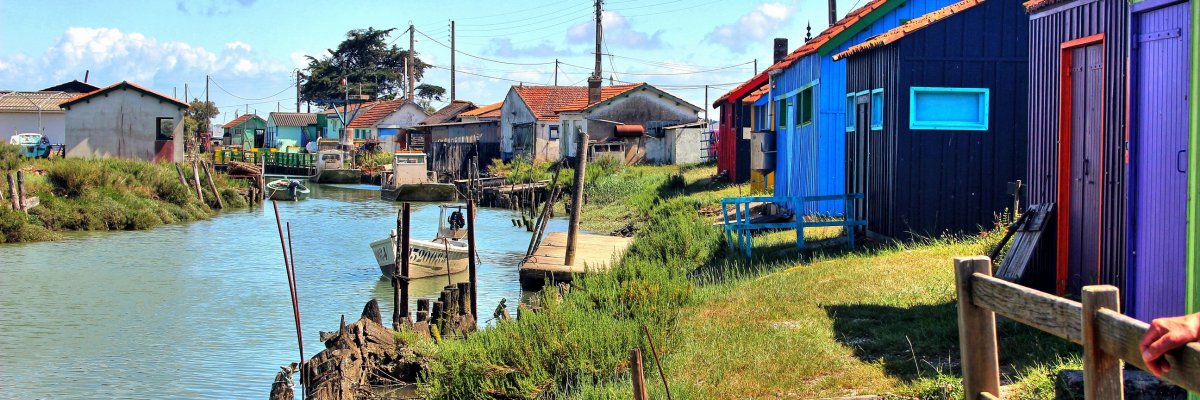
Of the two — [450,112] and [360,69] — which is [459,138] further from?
[360,69]

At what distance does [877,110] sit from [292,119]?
8797cm

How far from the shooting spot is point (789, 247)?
17.0 metres

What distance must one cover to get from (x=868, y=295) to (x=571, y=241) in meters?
7.63

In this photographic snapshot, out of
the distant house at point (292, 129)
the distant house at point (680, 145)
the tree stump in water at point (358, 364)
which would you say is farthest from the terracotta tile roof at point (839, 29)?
the distant house at point (292, 129)

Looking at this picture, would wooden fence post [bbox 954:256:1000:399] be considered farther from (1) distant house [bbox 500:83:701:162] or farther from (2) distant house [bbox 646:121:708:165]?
(1) distant house [bbox 500:83:701:162]

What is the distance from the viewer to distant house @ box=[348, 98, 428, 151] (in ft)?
256

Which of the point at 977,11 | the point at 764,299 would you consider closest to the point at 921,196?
the point at 977,11

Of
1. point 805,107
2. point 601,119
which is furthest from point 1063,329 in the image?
point 601,119

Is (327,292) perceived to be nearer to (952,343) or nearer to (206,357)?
(206,357)

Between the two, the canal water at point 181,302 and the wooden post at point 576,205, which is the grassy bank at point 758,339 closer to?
the wooden post at point 576,205

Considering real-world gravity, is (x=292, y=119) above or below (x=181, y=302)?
above

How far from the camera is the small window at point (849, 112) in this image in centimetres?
1708

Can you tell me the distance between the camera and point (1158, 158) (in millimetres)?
7988

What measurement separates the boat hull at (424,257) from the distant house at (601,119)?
26225mm
